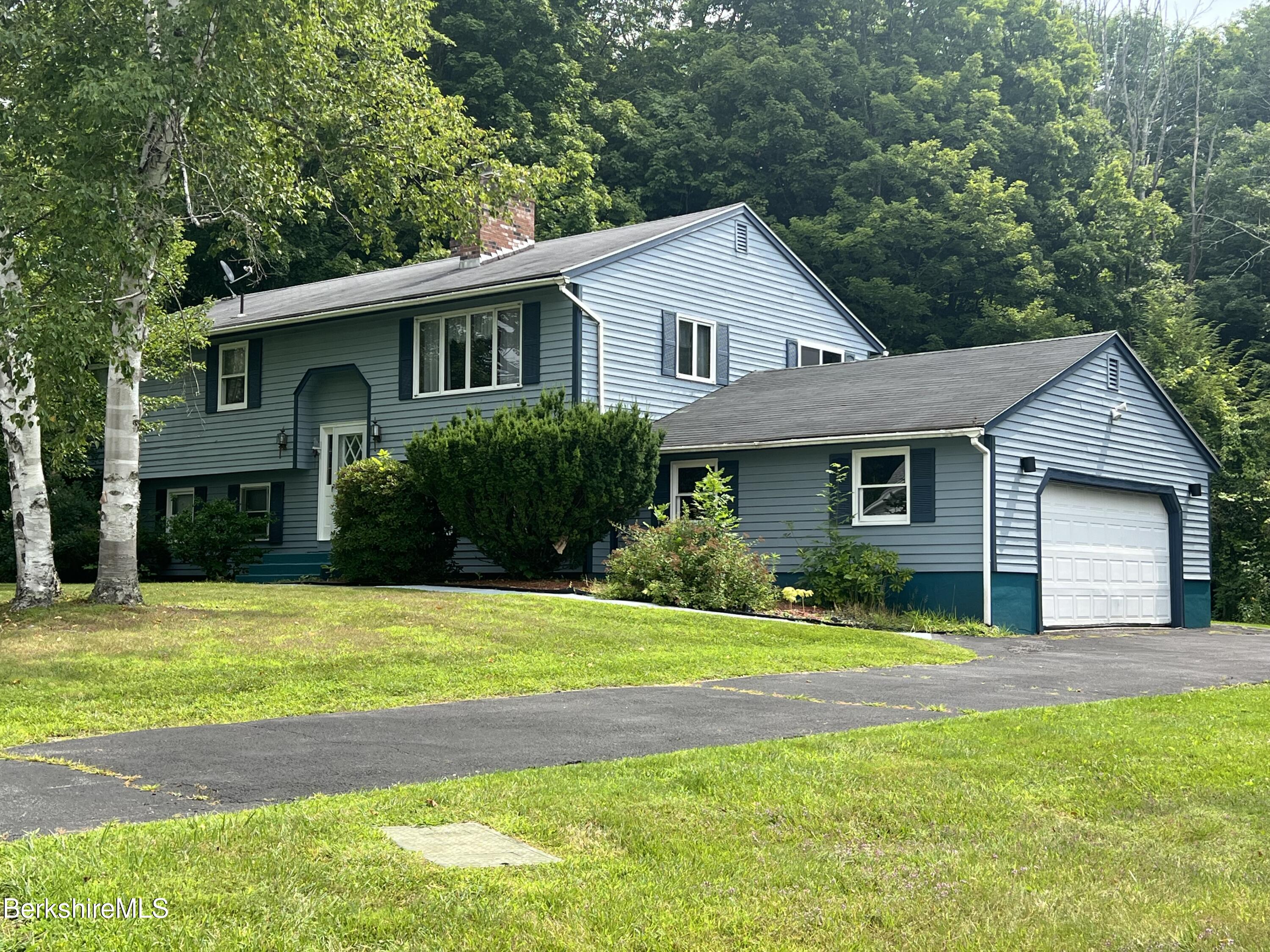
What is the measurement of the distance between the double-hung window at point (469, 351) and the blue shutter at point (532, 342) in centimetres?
19

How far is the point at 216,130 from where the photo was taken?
48.6ft

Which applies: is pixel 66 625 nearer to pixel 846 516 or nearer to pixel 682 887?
pixel 682 887

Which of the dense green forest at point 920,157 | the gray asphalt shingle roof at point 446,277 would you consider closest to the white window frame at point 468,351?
the gray asphalt shingle roof at point 446,277

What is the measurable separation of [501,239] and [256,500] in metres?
7.80

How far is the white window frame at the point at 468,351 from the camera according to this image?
24.7m

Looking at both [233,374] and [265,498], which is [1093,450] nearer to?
[265,498]

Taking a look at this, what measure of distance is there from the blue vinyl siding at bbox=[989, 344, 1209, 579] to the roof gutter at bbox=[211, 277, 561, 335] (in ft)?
27.0

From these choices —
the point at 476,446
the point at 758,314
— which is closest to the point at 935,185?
the point at 758,314

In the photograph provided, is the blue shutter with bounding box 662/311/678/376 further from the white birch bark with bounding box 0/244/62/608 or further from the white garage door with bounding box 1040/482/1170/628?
the white birch bark with bounding box 0/244/62/608

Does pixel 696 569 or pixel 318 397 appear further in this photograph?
pixel 318 397

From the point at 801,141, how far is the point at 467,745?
1602 inches

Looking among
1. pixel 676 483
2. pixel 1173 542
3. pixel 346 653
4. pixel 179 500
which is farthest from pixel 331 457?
pixel 1173 542

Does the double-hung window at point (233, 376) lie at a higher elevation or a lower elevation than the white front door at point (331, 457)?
higher

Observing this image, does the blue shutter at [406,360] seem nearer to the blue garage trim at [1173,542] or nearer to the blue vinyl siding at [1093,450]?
the blue vinyl siding at [1093,450]
